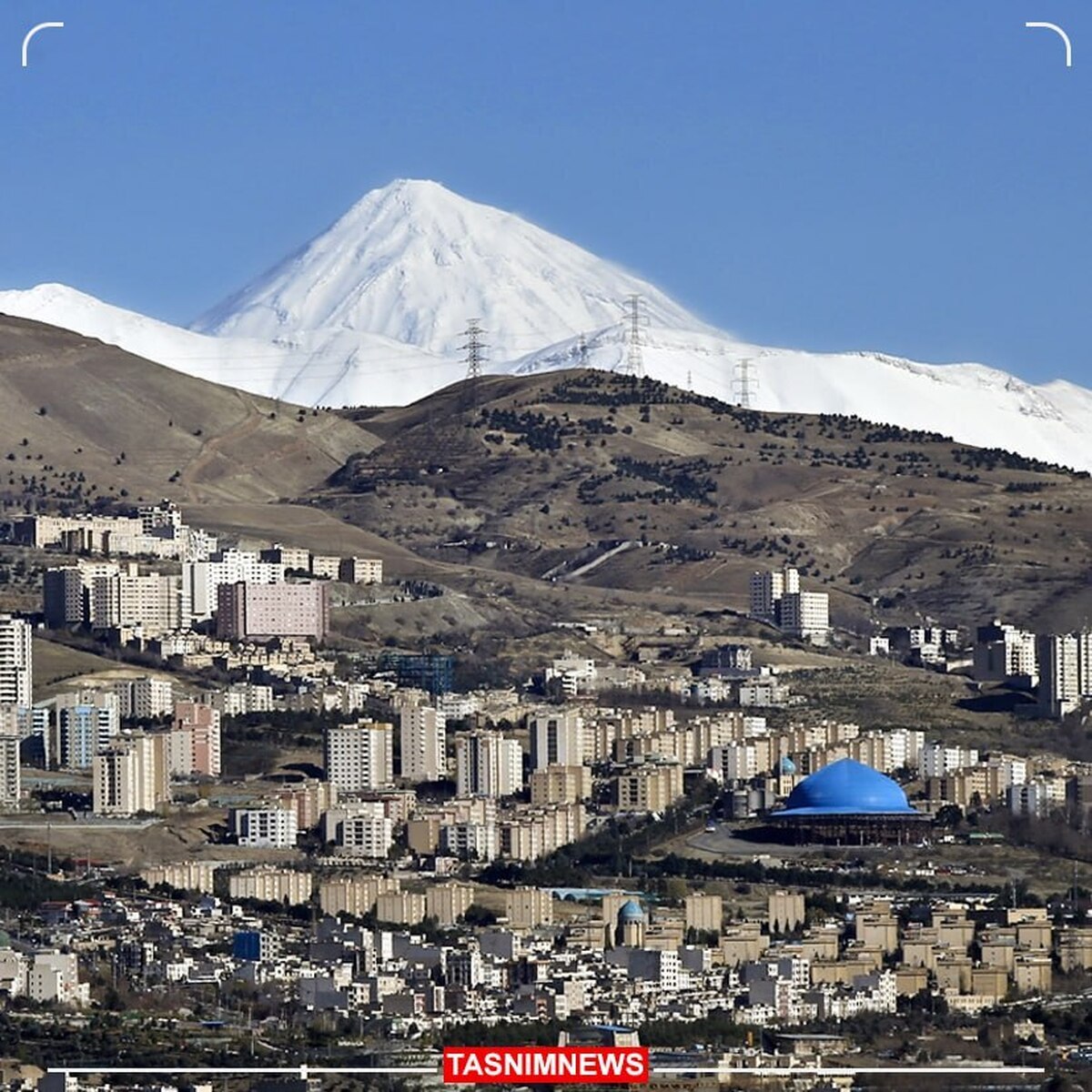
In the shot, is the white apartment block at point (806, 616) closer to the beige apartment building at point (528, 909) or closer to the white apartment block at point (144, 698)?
the white apartment block at point (144, 698)

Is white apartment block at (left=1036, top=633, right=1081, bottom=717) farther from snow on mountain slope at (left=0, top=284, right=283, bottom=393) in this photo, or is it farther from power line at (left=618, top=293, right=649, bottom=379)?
snow on mountain slope at (left=0, top=284, right=283, bottom=393)

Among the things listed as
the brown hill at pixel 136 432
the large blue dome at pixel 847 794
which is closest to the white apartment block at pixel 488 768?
the large blue dome at pixel 847 794

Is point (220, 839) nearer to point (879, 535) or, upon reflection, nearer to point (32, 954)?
point (32, 954)

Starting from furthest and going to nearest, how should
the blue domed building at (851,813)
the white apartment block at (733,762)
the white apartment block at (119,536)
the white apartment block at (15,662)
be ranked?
1. the white apartment block at (119,536)
2. the white apartment block at (15,662)
3. the white apartment block at (733,762)
4. the blue domed building at (851,813)

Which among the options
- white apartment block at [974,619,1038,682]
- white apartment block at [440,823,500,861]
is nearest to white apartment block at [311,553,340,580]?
white apartment block at [974,619,1038,682]

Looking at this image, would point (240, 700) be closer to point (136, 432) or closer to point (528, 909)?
point (528, 909)

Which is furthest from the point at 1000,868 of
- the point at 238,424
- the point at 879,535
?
the point at 238,424

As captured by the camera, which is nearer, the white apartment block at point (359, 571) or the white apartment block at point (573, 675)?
the white apartment block at point (573, 675)
